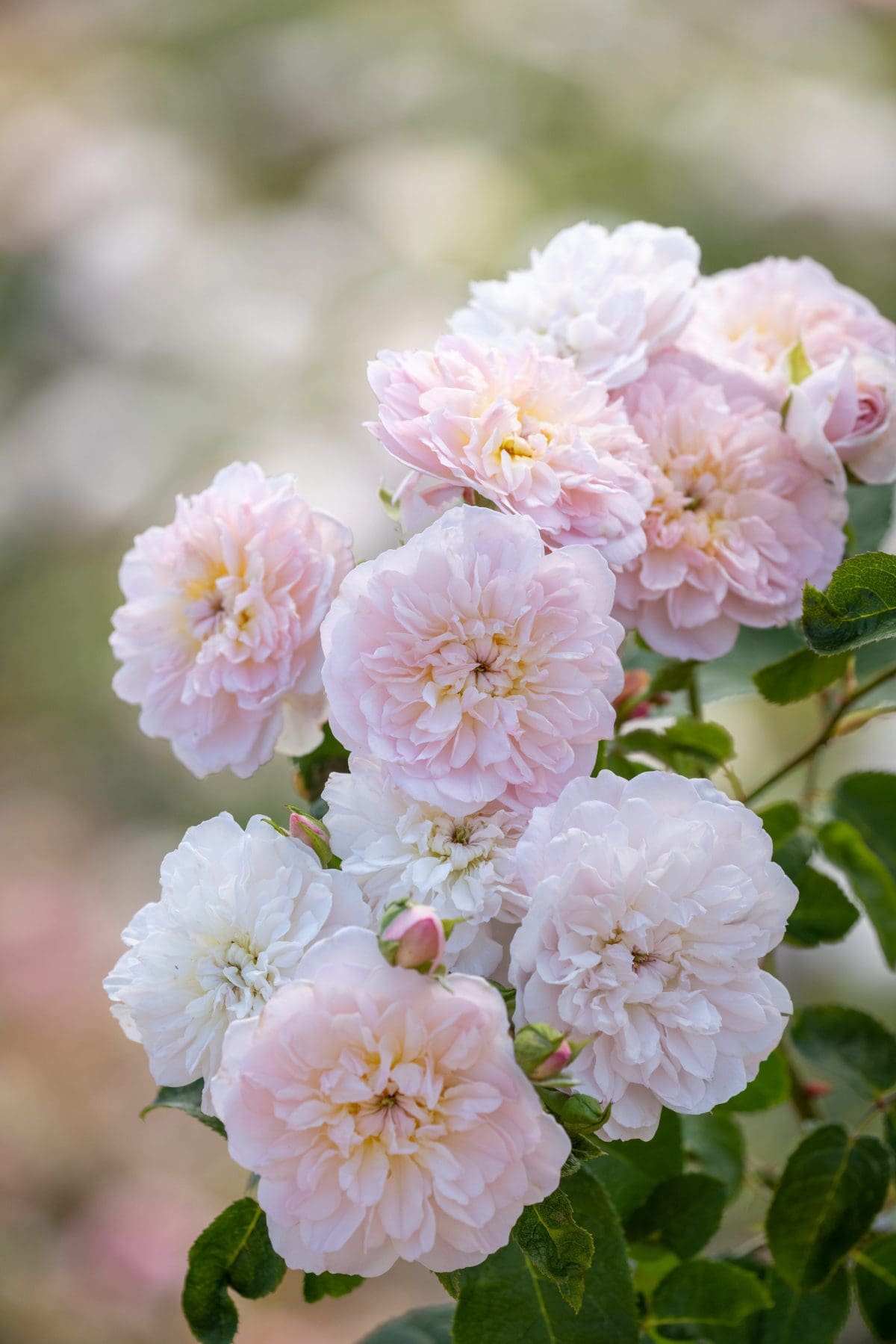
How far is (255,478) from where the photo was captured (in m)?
0.58

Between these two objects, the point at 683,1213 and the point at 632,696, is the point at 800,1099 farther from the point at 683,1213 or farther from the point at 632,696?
the point at 632,696

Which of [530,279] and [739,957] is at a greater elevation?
[530,279]

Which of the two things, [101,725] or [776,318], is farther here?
[101,725]

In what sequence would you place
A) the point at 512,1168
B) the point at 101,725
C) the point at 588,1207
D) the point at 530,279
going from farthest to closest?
the point at 101,725
the point at 530,279
the point at 588,1207
the point at 512,1168

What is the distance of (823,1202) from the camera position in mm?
672

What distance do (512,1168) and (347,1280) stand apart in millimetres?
204

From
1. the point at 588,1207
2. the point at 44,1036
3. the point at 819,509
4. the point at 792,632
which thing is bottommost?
the point at 44,1036

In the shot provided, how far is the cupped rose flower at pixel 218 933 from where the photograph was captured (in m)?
0.45

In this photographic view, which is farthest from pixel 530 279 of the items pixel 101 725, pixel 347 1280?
pixel 101 725

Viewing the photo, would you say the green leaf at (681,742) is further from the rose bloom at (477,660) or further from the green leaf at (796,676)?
the rose bloom at (477,660)

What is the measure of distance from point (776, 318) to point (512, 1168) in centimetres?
45

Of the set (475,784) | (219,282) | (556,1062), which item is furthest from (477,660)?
(219,282)

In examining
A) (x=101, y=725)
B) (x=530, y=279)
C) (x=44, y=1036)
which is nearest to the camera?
(x=530, y=279)

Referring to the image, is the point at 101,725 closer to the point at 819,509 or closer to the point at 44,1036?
the point at 44,1036
